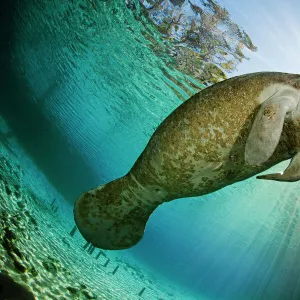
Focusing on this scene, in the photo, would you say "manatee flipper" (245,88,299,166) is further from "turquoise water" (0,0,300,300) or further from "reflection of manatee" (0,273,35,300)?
"turquoise water" (0,0,300,300)

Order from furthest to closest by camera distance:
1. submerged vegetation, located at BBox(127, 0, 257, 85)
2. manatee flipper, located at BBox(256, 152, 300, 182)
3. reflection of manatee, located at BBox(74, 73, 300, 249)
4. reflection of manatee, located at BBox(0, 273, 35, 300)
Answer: submerged vegetation, located at BBox(127, 0, 257, 85), reflection of manatee, located at BBox(0, 273, 35, 300), reflection of manatee, located at BBox(74, 73, 300, 249), manatee flipper, located at BBox(256, 152, 300, 182)

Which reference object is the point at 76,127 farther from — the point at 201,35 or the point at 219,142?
the point at 219,142

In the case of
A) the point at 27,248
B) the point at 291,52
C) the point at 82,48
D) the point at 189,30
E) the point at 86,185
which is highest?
the point at 291,52

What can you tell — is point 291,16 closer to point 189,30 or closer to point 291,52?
point 291,52

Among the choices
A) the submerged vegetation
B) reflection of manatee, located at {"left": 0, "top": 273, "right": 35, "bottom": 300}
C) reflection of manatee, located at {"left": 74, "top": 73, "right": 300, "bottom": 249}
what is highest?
the submerged vegetation

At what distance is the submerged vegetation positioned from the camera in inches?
381

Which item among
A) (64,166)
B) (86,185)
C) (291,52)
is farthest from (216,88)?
(86,185)

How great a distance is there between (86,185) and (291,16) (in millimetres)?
31240

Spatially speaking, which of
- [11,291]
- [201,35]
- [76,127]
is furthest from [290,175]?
[76,127]

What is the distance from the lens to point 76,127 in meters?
37.1

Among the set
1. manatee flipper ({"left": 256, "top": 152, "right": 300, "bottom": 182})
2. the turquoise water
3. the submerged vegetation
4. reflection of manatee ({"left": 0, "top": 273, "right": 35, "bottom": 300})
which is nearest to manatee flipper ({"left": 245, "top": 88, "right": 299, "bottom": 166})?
manatee flipper ({"left": 256, "top": 152, "right": 300, "bottom": 182})

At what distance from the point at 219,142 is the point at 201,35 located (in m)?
9.52

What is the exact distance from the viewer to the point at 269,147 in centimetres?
196

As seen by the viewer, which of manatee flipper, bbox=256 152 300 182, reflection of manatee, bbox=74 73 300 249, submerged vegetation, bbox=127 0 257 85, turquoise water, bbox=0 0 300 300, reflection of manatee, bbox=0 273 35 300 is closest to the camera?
manatee flipper, bbox=256 152 300 182
